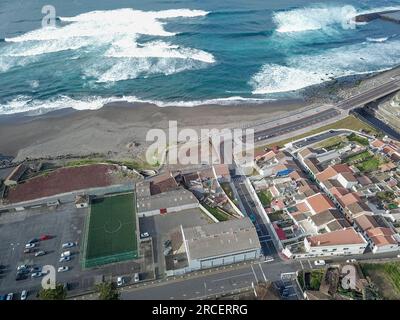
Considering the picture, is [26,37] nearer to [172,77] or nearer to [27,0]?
[27,0]

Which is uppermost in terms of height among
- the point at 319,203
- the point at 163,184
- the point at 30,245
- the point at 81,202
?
the point at 163,184

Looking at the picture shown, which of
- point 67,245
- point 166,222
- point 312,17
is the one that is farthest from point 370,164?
point 312,17

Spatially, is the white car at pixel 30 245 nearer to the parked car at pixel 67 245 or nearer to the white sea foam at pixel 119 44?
the parked car at pixel 67 245

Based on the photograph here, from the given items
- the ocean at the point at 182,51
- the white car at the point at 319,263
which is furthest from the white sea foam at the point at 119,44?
the white car at the point at 319,263

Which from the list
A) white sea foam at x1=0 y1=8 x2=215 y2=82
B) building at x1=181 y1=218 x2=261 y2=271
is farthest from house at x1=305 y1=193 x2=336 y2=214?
white sea foam at x1=0 y1=8 x2=215 y2=82

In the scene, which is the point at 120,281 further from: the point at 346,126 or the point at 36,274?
the point at 346,126

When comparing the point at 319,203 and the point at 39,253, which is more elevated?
the point at 319,203
